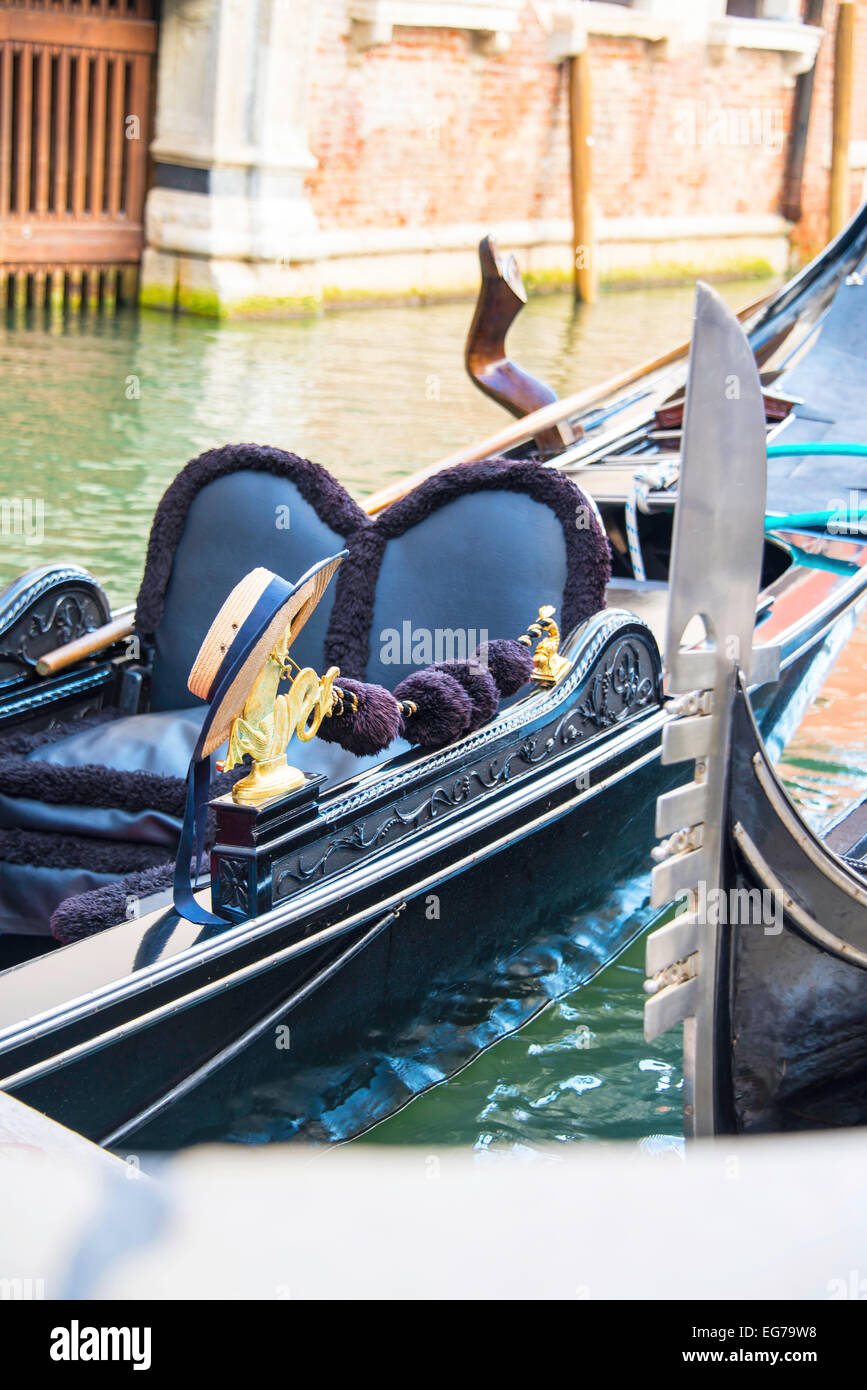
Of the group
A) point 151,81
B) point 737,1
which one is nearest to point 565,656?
point 151,81

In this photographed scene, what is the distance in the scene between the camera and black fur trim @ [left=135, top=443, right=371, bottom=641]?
7.49ft

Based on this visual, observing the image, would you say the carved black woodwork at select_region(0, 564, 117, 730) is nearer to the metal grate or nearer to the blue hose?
the blue hose

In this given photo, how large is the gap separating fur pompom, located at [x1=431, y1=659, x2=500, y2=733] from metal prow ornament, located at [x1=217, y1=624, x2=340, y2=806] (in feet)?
1.11

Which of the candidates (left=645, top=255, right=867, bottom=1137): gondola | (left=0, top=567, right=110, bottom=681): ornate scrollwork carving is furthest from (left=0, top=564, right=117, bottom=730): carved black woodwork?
(left=645, top=255, right=867, bottom=1137): gondola

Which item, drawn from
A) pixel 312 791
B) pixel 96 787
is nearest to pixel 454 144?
pixel 96 787

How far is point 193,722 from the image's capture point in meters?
2.16

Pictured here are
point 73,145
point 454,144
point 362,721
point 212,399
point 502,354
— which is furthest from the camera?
point 454,144

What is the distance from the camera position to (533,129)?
28.9ft

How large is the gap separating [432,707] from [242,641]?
42 cm

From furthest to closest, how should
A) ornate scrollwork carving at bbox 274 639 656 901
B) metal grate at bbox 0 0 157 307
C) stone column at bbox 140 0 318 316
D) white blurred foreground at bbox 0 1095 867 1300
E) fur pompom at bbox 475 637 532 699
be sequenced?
stone column at bbox 140 0 318 316 < metal grate at bbox 0 0 157 307 < fur pompom at bbox 475 637 532 699 < ornate scrollwork carving at bbox 274 639 656 901 < white blurred foreground at bbox 0 1095 867 1300

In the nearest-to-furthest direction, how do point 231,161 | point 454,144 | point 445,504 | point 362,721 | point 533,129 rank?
1. point 362,721
2. point 445,504
3. point 231,161
4. point 454,144
5. point 533,129

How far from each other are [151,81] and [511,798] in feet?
19.9

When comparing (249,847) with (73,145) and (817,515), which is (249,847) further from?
(73,145)

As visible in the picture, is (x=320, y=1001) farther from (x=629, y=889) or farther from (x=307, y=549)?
(x=629, y=889)
